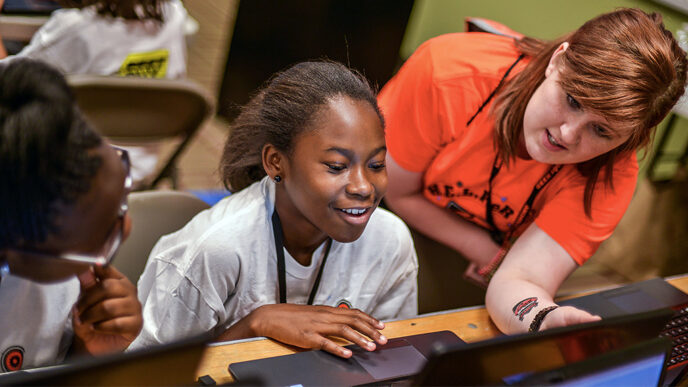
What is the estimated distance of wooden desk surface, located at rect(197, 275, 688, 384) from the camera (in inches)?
42.9

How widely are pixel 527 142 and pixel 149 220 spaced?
2.64 ft

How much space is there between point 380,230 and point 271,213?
250 millimetres

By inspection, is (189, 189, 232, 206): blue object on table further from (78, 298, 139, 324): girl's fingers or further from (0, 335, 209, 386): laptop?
(0, 335, 209, 386): laptop

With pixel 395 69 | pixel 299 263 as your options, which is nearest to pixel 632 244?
pixel 395 69

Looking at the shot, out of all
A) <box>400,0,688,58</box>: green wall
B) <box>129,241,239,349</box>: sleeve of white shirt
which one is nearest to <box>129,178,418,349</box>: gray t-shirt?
<box>129,241,239,349</box>: sleeve of white shirt

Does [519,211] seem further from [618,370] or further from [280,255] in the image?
[618,370]

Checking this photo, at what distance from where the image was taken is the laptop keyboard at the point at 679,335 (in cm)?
128

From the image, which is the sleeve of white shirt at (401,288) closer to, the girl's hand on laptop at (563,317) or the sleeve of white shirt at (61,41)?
the girl's hand on laptop at (563,317)

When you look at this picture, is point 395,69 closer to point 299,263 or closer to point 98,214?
point 299,263

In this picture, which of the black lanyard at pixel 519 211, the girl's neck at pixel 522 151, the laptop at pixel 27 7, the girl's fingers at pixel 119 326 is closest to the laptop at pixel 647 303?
the black lanyard at pixel 519 211

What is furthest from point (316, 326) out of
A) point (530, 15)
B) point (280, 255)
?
point (530, 15)

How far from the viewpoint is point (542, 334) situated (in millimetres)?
A: 776

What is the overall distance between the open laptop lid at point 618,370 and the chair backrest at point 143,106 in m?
1.30

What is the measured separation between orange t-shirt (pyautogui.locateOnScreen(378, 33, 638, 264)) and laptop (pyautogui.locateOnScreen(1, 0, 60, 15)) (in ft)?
4.31
